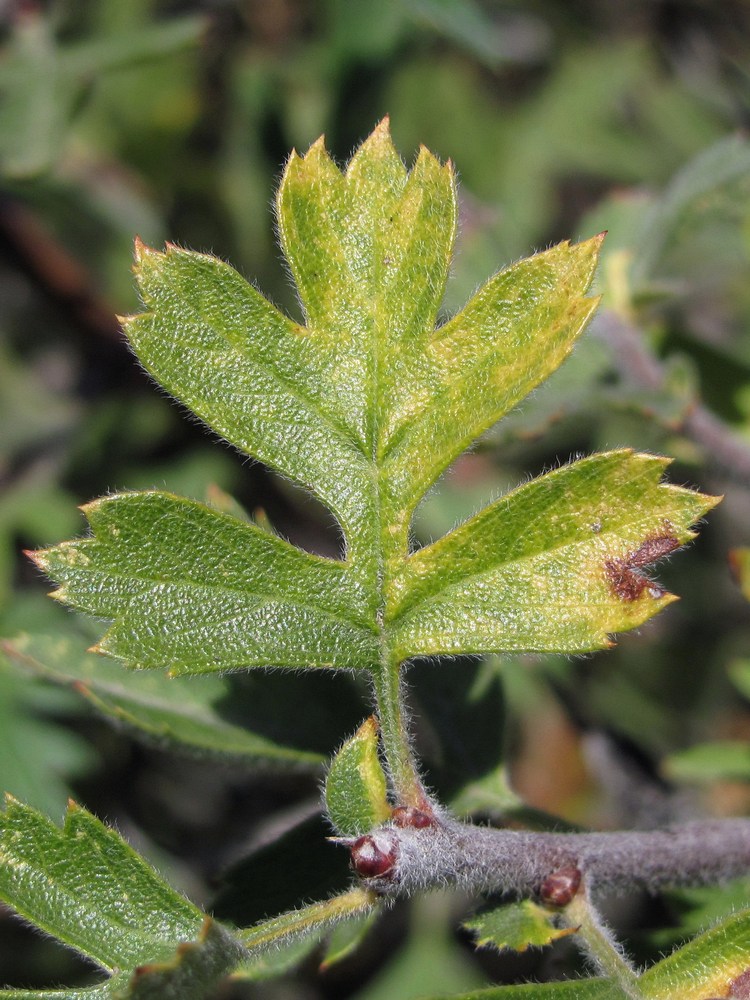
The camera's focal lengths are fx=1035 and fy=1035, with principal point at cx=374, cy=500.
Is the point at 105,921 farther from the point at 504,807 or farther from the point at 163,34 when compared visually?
the point at 163,34

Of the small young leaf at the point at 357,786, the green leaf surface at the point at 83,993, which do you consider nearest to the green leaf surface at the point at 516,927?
the small young leaf at the point at 357,786

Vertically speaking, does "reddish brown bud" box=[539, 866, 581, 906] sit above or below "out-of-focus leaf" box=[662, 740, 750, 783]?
below

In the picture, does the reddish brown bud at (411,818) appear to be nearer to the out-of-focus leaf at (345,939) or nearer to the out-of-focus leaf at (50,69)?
the out-of-focus leaf at (345,939)

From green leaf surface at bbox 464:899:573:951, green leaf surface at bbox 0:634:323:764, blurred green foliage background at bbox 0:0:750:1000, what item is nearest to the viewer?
green leaf surface at bbox 464:899:573:951

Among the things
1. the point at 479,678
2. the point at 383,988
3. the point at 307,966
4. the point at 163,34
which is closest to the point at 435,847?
the point at 479,678

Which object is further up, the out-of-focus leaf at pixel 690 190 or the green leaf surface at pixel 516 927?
the out-of-focus leaf at pixel 690 190

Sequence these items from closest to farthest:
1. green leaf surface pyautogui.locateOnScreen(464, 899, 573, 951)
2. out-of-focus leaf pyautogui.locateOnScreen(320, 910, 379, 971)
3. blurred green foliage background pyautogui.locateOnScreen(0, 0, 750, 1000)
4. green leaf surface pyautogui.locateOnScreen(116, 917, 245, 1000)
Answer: green leaf surface pyautogui.locateOnScreen(116, 917, 245, 1000), green leaf surface pyautogui.locateOnScreen(464, 899, 573, 951), out-of-focus leaf pyautogui.locateOnScreen(320, 910, 379, 971), blurred green foliage background pyautogui.locateOnScreen(0, 0, 750, 1000)

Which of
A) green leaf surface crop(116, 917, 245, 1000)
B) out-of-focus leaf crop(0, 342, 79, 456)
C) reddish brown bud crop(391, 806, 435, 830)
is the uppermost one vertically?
out-of-focus leaf crop(0, 342, 79, 456)

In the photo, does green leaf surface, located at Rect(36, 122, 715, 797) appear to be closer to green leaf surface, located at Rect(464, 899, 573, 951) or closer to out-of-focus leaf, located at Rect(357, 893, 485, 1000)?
green leaf surface, located at Rect(464, 899, 573, 951)

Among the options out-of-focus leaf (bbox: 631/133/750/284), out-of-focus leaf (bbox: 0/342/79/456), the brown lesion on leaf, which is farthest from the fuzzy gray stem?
out-of-focus leaf (bbox: 0/342/79/456)
